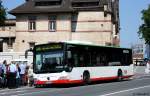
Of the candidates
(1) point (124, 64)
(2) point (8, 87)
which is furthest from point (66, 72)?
(1) point (124, 64)

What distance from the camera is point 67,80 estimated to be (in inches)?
1167

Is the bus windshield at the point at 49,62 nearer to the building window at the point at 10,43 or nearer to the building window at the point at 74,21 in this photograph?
the building window at the point at 74,21

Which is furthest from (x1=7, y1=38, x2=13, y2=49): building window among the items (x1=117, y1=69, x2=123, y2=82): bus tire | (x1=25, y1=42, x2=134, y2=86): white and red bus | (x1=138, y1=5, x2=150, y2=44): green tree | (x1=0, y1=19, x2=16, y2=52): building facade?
(x1=138, y1=5, x2=150, y2=44): green tree

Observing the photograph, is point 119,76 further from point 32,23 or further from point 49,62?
point 32,23

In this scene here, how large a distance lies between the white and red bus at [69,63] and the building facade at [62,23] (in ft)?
108

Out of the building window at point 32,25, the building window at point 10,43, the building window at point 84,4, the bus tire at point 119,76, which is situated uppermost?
the building window at point 84,4

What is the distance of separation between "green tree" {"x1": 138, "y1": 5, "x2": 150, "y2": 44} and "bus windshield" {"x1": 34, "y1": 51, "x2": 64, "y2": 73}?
8504 centimetres

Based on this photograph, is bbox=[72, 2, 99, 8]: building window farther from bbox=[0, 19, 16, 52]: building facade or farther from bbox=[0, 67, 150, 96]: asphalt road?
bbox=[0, 67, 150, 96]: asphalt road

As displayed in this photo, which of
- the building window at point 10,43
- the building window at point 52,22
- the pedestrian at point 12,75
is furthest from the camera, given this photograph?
the building window at point 10,43

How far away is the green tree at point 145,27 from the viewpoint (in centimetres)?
11494

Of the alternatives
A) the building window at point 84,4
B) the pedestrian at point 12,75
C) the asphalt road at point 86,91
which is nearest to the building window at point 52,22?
the building window at point 84,4

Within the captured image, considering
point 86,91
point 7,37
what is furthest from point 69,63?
point 7,37

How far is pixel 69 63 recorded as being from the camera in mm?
29672

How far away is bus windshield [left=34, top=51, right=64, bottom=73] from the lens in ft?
96.5
